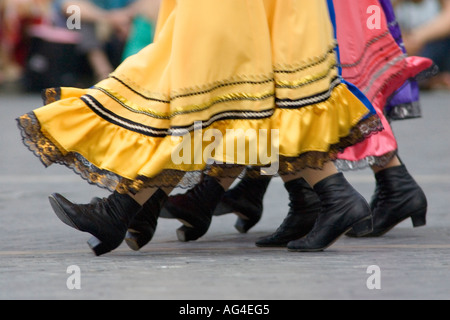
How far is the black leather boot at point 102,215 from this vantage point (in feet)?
10.6

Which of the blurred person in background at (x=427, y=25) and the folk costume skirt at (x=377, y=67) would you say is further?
the blurred person in background at (x=427, y=25)

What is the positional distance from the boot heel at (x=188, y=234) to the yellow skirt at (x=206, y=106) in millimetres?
427

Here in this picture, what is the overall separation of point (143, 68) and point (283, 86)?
429 mm

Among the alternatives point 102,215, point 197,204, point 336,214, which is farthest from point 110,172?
point 336,214

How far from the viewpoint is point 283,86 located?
326 centimetres

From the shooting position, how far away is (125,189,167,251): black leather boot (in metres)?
3.39

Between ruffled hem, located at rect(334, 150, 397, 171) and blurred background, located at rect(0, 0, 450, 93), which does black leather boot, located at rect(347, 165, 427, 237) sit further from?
blurred background, located at rect(0, 0, 450, 93)

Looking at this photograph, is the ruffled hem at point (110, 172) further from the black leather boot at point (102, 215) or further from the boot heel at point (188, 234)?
the boot heel at point (188, 234)

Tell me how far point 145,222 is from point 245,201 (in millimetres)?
569

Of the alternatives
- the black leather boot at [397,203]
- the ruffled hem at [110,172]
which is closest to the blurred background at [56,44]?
the black leather boot at [397,203]

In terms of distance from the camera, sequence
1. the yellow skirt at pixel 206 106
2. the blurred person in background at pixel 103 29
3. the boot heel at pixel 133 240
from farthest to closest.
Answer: the blurred person in background at pixel 103 29
the boot heel at pixel 133 240
the yellow skirt at pixel 206 106

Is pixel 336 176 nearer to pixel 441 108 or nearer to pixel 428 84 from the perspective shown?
pixel 441 108

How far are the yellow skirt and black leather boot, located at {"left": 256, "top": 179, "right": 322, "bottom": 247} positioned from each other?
38 centimetres
